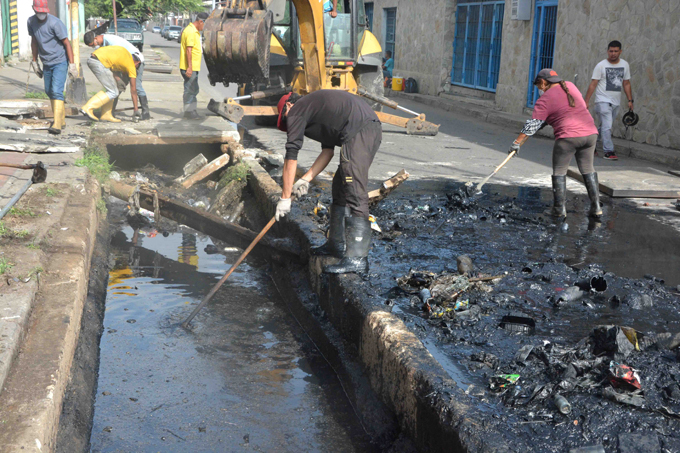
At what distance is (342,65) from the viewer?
11.2 metres

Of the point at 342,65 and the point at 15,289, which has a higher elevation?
the point at 342,65

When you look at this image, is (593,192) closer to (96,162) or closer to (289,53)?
Result: (96,162)

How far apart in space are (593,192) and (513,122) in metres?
7.88

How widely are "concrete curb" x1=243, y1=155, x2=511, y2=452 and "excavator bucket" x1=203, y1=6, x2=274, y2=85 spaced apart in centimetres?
450

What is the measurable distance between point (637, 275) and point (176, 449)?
151 inches

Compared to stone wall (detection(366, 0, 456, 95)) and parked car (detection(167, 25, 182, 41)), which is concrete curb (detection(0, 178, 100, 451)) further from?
parked car (detection(167, 25, 182, 41))

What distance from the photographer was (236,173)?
28.8 feet

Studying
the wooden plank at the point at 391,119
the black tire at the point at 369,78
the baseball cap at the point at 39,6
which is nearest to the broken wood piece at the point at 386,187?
the wooden plank at the point at 391,119

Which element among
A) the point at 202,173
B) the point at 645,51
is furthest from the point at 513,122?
the point at 202,173

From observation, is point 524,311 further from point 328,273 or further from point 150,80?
point 150,80

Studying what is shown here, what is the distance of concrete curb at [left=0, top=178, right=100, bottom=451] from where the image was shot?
276 cm

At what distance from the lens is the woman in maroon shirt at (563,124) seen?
22.3 ft

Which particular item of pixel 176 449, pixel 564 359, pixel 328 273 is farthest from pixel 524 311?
pixel 176 449

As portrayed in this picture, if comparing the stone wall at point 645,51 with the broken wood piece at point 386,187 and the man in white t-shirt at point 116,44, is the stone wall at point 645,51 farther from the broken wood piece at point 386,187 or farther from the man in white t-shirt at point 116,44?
the man in white t-shirt at point 116,44
